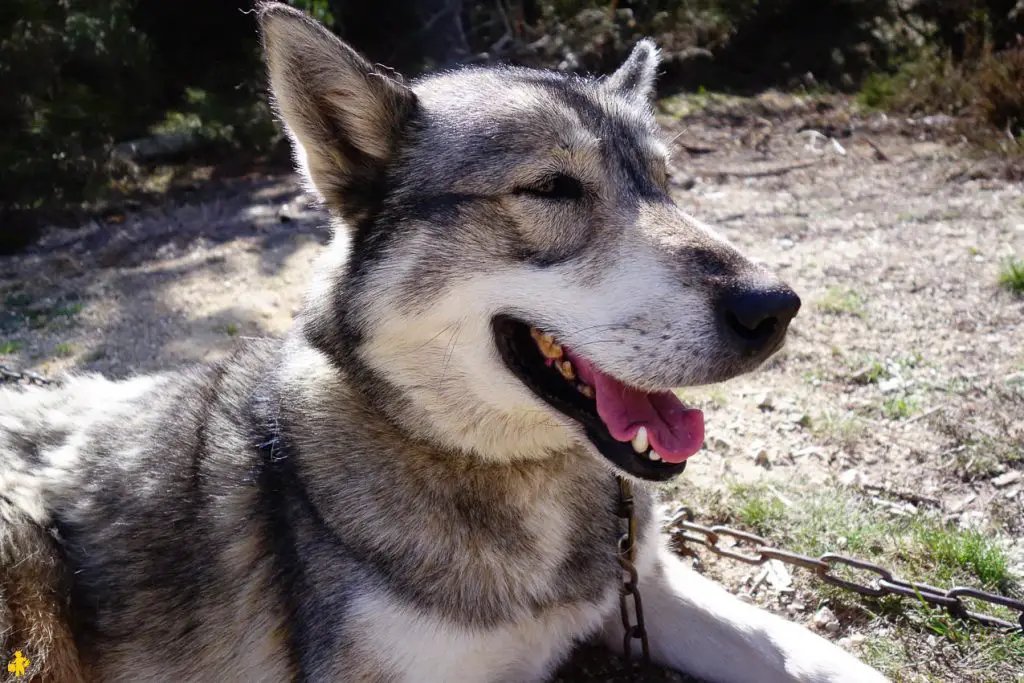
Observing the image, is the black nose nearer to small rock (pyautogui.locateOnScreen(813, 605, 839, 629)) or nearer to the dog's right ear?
the dog's right ear

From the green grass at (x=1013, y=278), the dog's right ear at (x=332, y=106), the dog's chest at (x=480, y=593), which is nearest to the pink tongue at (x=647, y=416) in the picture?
the dog's chest at (x=480, y=593)

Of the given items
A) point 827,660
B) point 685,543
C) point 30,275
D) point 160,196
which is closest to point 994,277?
point 685,543

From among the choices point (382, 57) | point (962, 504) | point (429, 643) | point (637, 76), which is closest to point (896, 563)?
point (962, 504)

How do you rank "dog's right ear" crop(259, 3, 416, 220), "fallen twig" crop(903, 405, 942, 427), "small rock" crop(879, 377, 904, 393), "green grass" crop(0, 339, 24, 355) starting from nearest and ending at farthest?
"dog's right ear" crop(259, 3, 416, 220)
"fallen twig" crop(903, 405, 942, 427)
"small rock" crop(879, 377, 904, 393)
"green grass" crop(0, 339, 24, 355)

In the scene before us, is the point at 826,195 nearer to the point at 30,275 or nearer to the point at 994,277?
the point at 994,277

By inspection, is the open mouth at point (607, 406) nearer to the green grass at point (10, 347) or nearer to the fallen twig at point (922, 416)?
the fallen twig at point (922, 416)

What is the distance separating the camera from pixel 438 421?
95.0 inches

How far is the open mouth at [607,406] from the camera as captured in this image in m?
2.20

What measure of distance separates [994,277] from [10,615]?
5202mm

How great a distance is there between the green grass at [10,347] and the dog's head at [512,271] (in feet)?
11.4

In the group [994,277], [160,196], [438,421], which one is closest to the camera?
[438,421]

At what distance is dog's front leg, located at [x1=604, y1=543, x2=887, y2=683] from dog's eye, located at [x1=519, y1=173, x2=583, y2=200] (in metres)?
1.19

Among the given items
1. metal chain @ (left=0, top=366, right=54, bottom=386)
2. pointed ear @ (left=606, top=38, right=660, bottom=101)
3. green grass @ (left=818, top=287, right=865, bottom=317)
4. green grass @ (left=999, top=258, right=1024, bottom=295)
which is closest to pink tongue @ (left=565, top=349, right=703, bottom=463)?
pointed ear @ (left=606, top=38, right=660, bottom=101)

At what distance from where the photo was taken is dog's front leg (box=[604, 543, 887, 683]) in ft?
8.25
